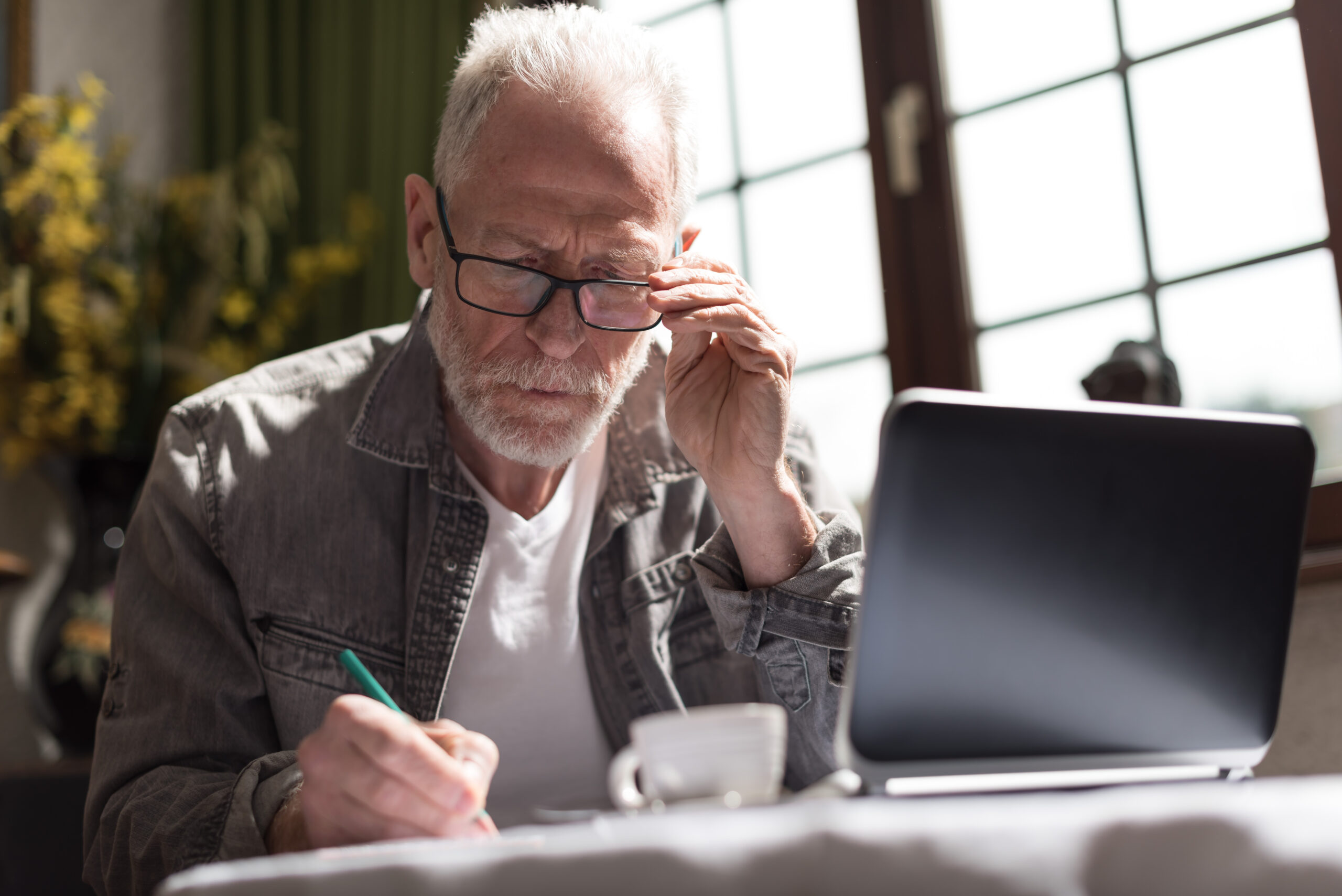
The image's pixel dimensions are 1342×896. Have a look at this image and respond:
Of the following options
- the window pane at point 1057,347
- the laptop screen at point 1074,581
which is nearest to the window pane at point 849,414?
the window pane at point 1057,347

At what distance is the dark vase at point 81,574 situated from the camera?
210 cm

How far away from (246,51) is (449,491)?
2.15 metres

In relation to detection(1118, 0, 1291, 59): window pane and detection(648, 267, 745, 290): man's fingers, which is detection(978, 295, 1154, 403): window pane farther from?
detection(648, 267, 745, 290): man's fingers

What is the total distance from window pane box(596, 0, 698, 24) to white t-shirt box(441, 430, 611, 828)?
63.2 inches

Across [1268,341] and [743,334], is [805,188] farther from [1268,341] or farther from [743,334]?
[743,334]

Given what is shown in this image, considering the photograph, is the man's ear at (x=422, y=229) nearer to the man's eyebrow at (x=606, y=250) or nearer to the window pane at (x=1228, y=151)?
the man's eyebrow at (x=606, y=250)

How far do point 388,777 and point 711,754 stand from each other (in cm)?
18

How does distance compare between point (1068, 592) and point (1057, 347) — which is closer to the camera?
point (1068, 592)

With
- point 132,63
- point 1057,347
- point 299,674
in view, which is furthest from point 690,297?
point 132,63

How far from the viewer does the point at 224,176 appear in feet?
8.15

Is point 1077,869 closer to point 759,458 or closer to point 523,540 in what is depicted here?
point 759,458

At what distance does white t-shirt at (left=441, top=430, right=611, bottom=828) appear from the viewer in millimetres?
1204

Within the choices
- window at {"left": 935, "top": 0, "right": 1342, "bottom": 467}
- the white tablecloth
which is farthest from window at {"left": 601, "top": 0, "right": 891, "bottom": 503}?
the white tablecloth

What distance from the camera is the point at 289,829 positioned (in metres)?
0.80
